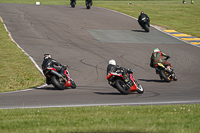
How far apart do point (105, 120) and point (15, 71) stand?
11.4 m

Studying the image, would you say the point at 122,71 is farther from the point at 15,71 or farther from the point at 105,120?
the point at 15,71

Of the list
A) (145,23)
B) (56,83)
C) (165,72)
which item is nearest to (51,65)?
(56,83)

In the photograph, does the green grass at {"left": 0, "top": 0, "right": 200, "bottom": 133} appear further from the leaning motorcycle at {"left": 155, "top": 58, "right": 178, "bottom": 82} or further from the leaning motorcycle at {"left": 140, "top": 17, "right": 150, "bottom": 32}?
the leaning motorcycle at {"left": 140, "top": 17, "right": 150, "bottom": 32}

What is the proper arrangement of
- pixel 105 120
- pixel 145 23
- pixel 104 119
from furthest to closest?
pixel 145 23
pixel 104 119
pixel 105 120

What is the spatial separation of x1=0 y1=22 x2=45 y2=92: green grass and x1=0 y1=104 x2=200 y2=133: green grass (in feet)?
20.1

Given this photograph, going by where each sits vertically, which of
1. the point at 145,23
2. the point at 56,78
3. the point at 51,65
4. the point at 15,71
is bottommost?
the point at 15,71

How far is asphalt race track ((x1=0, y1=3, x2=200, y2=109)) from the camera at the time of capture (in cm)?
1274

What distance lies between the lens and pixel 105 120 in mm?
8164

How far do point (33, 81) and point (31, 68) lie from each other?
293cm

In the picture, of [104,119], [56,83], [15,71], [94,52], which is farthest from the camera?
[94,52]

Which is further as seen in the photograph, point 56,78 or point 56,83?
point 56,78

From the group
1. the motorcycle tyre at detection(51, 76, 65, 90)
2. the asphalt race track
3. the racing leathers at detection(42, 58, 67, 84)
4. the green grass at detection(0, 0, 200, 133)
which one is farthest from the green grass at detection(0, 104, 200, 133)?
the racing leathers at detection(42, 58, 67, 84)

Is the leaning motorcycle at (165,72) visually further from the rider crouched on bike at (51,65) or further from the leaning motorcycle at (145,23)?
the leaning motorcycle at (145,23)

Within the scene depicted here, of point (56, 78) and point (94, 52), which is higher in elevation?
point (56, 78)
